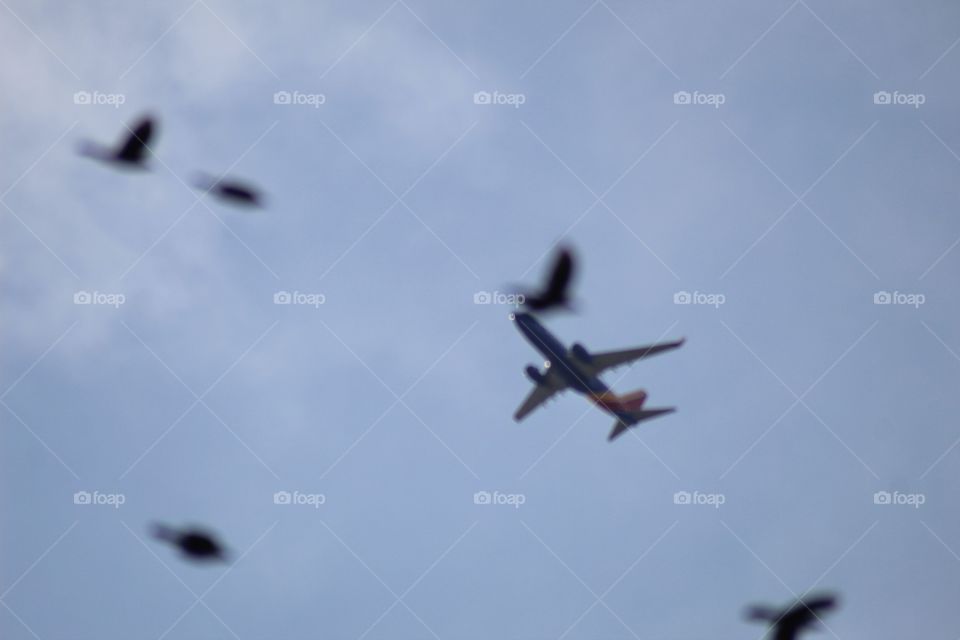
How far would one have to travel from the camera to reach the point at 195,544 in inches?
1145

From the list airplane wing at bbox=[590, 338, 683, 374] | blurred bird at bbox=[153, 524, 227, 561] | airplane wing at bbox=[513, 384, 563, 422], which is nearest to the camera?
blurred bird at bbox=[153, 524, 227, 561]

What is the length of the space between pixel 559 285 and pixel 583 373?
49.0ft

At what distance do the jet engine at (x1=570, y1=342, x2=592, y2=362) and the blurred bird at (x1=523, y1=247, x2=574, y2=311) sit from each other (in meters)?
13.2

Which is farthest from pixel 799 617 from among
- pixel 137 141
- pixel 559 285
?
pixel 137 141

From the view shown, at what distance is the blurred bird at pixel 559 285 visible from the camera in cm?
3097

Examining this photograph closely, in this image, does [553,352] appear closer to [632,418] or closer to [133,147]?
[632,418]

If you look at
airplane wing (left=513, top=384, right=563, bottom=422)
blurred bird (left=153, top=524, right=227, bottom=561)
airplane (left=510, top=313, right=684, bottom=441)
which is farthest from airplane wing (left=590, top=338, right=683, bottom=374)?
blurred bird (left=153, top=524, right=227, bottom=561)

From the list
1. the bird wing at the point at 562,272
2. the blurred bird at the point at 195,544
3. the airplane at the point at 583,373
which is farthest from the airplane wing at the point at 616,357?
the blurred bird at the point at 195,544

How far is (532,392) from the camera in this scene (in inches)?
2018

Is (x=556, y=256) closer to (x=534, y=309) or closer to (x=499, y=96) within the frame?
(x=534, y=309)

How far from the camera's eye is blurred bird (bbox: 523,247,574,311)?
31.0 metres

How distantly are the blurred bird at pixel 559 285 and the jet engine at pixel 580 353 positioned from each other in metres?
13.2

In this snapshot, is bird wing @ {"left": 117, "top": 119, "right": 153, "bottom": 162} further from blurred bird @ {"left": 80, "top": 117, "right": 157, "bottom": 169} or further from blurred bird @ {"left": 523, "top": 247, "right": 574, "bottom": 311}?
blurred bird @ {"left": 523, "top": 247, "right": 574, "bottom": 311}

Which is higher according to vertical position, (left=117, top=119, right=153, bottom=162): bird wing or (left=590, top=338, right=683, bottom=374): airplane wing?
(left=590, top=338, right=683, bottom=374): airplane wing
